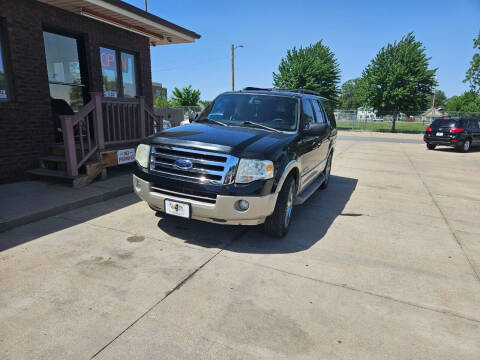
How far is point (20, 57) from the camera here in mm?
6223

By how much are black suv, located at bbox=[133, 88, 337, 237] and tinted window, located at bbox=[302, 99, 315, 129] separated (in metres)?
0.08

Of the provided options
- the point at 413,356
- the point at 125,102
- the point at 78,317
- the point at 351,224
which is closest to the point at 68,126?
the point at 125,102

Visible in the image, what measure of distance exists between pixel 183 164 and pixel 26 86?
189 inches

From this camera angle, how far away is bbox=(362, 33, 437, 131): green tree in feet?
98.6

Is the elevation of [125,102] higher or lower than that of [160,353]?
higher

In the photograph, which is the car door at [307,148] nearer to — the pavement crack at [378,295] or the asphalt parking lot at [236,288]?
the asphalt parking lot at [236,288]

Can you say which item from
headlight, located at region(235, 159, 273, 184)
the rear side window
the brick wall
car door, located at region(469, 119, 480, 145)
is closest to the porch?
the brick wall

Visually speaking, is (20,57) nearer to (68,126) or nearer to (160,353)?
(68,126)

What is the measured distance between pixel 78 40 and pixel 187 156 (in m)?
6.17

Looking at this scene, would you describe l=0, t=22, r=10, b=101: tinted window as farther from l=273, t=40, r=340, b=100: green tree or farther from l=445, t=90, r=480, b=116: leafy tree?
l=445, t=90, r=480, b=116: leafy tree

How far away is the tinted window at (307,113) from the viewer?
16.1 ft

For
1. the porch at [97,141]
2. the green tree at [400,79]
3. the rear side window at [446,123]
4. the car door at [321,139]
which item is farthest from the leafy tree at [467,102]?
the porch at [97,141]

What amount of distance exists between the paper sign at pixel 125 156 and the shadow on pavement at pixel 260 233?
2617 millimetres

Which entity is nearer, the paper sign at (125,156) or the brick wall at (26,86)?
the brick wall at (26,86)
